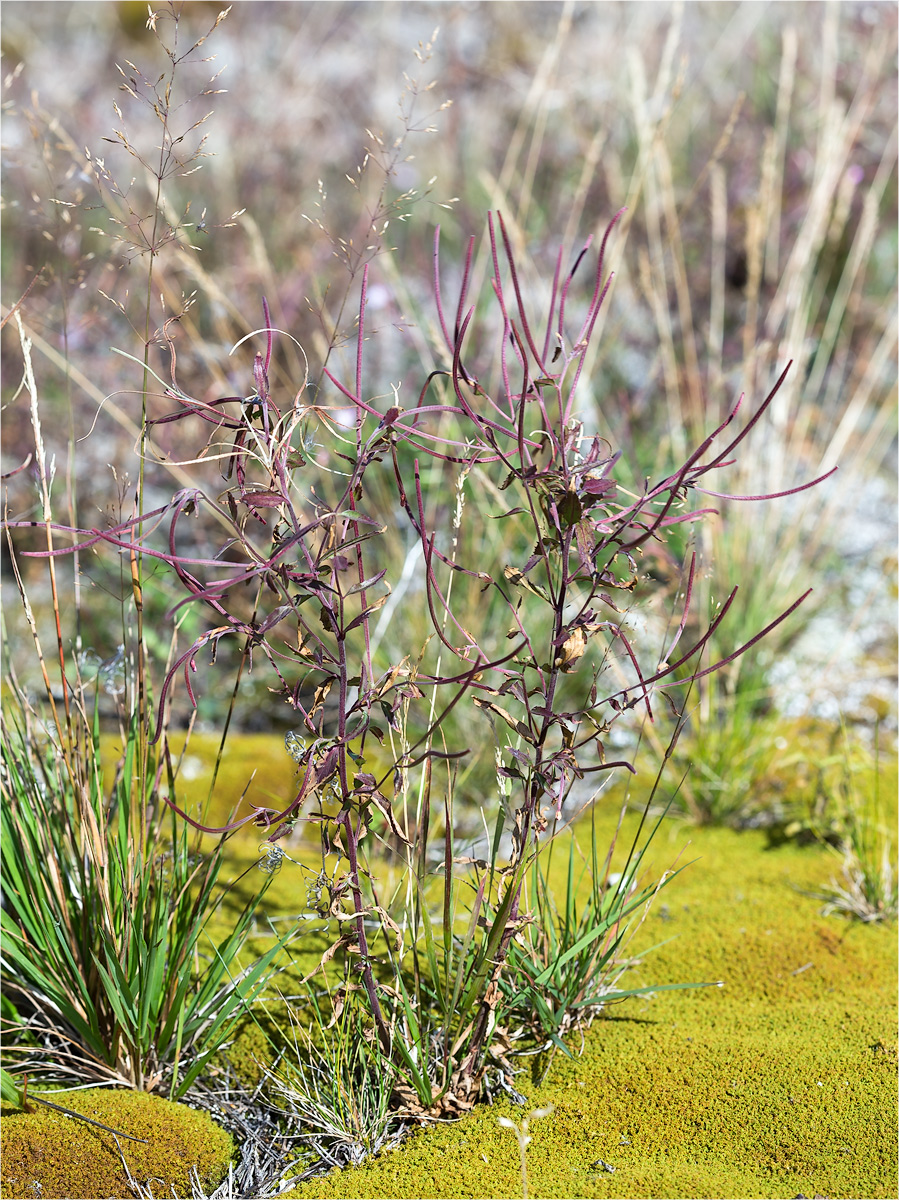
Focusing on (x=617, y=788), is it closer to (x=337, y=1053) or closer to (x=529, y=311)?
(x=337, y=1053)

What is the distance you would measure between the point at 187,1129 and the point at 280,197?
459cm

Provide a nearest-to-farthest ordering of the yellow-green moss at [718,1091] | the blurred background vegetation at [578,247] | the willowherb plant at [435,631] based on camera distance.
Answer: the willowherb plant at [435,631], the yellow-green moss at [718,1091], the blurred background vegetation at [578,247]

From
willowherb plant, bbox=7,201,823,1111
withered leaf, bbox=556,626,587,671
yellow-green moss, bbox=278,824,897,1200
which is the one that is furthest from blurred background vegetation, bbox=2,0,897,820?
yellow-green moss, bbox=278,824,897,1200

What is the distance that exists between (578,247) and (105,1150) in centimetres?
460

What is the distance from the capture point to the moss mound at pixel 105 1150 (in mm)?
1281

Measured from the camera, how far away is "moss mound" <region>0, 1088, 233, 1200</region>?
4.20ft

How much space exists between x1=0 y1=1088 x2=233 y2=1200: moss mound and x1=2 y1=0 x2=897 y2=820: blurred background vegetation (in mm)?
610

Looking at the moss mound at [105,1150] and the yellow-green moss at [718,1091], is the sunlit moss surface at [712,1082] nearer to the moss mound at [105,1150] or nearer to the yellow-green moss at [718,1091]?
the yellow-green moss at [718,1091]

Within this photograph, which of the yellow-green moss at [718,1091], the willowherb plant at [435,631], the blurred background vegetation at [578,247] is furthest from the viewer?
the blurred background vegetation at [578,247]

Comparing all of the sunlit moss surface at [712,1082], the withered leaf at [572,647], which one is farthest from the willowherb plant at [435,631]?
the sunlit moss surface at [712,1082]

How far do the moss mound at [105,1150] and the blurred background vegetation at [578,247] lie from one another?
610mm

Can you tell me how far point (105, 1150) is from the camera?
132cm

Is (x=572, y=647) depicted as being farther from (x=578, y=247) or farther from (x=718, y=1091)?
(x=578, y=247)

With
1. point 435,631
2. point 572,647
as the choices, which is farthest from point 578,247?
point 572,647
